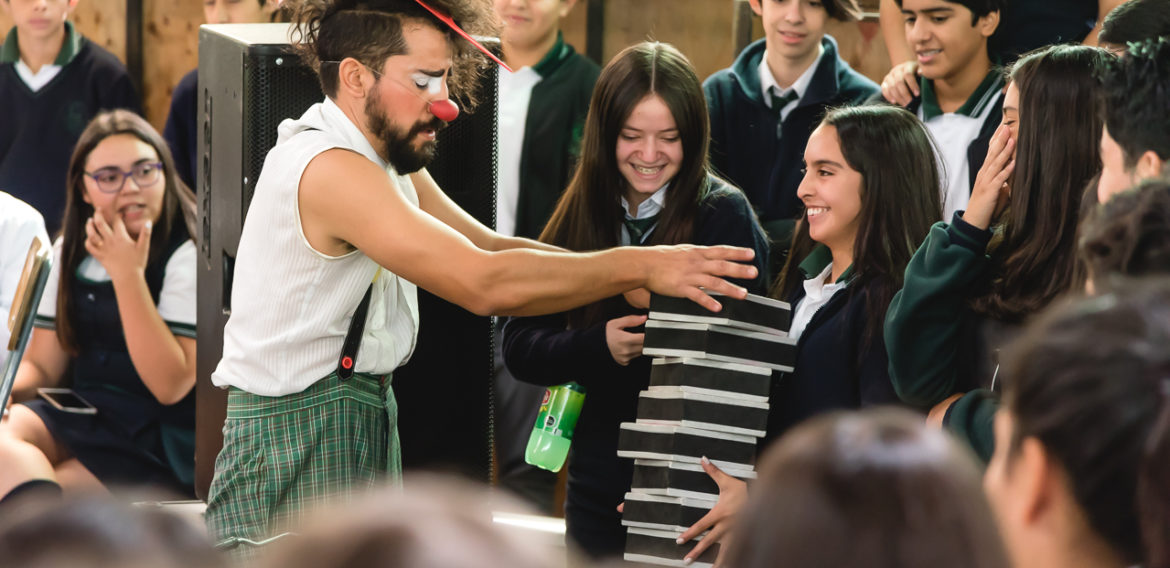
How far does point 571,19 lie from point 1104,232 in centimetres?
385

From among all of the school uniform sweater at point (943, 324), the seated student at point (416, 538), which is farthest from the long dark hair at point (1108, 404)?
the school uniform sweater at point (943, 324)

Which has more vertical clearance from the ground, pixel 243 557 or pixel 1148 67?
pixel 1148 67

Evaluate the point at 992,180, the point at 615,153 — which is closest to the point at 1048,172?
the point at 992,180

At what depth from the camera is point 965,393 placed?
2.12m

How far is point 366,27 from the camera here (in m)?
2.34

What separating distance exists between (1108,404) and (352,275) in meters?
1.49

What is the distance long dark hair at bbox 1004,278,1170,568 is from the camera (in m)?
1.04

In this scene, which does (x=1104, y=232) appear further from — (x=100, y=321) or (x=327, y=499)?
(x=100, y=321)

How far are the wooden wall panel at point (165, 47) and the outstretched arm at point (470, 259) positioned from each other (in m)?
3.89

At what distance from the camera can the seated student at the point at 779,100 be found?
330 cm

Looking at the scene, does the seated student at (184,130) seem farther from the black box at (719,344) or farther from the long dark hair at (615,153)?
the black box at (719,344)

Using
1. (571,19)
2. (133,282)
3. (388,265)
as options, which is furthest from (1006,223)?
(571,19)

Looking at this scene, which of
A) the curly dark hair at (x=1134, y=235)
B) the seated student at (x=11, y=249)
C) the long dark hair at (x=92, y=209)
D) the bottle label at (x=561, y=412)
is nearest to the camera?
the curly dark hair at (x=1134, y=235)

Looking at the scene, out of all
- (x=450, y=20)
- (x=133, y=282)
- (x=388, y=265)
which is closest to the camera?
(x=388, y=265)
